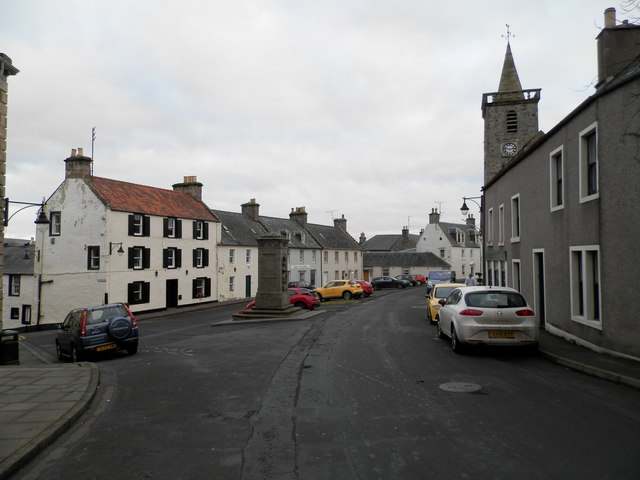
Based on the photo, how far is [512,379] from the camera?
28.7ft

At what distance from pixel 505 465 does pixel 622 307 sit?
688cm

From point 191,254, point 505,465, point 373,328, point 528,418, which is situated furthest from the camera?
point 191,254

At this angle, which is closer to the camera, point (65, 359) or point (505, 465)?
point (505, 465)

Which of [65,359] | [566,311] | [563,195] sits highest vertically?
Answer: [563,195]

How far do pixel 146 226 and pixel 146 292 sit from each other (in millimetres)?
4915

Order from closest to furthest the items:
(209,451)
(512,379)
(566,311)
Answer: (209,451), (512,379), (566,311)

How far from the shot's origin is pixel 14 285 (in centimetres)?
3772

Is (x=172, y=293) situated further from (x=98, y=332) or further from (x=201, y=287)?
(x=98, y=332)

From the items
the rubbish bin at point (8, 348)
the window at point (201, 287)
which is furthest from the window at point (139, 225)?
the rubbish bin at point (8, 348)

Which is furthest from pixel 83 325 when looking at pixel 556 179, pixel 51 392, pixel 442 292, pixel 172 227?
pixel 172 227

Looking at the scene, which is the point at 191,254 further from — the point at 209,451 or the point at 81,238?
the point at 209,451

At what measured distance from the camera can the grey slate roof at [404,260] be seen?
73.8 m

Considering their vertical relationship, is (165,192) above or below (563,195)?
above

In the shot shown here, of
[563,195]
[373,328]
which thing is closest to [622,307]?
[563,195]
